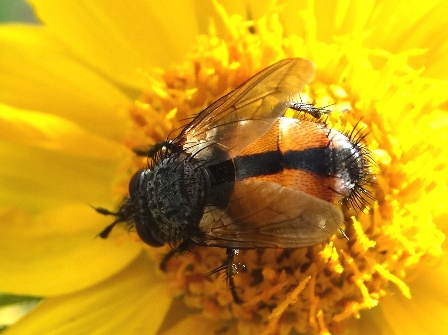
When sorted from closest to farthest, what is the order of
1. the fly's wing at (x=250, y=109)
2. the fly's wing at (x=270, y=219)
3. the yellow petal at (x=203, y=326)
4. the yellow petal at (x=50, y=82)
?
the fly's wing at (x=270, y=219)
the fly's wing at (x=250, y=109)
the yellow petal at (x=203, y=326)
the yellow petal at (x=50, y=82)

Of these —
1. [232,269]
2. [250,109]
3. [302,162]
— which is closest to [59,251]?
[232,269]

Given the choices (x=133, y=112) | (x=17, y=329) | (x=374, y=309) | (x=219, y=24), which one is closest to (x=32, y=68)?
(x=133, y=112)

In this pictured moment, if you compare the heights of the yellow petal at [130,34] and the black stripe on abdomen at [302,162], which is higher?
the yellow petal at [130,34]

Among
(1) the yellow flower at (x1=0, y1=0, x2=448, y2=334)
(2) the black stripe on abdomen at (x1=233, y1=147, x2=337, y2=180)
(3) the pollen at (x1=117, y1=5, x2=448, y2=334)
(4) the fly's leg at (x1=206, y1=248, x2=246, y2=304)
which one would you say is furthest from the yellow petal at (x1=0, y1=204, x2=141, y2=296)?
(2) the black stripe on abdomen at (x1=233, y1=147, x2=337, y2=180)

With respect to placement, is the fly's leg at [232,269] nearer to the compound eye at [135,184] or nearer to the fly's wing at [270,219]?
the fly's wing at [270,219]

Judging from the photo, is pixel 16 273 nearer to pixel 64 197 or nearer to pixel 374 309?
pixel 64 197

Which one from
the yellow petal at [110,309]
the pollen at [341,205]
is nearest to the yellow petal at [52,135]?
the pollen at [341,205]

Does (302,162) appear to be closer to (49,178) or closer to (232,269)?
(232,269)
